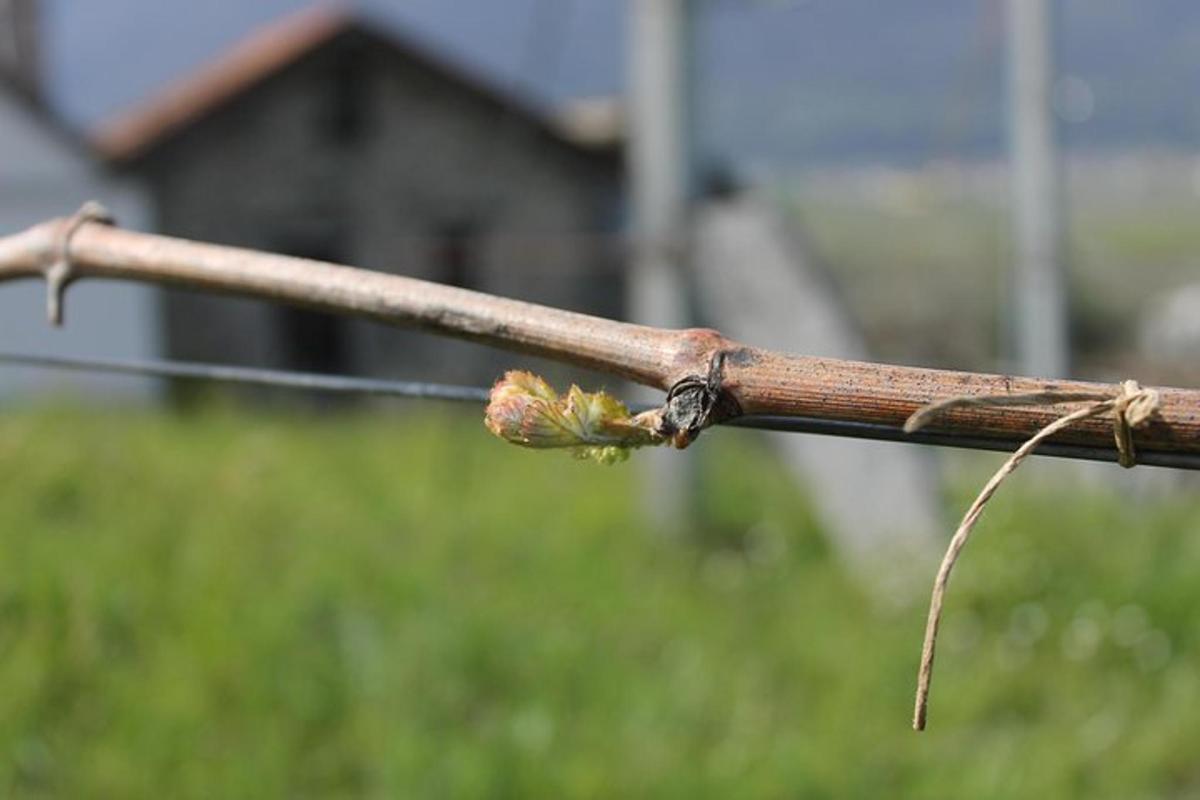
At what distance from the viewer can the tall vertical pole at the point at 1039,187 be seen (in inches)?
167

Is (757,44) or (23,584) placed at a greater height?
(757,44)

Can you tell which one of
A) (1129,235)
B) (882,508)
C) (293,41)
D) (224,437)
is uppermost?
(293,41)

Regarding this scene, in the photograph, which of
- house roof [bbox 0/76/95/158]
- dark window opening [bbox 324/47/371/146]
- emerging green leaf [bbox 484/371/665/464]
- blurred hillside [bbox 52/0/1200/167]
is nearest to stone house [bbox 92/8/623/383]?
dark window opening [bbox 324/47/371/146]

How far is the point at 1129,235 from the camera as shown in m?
5.29

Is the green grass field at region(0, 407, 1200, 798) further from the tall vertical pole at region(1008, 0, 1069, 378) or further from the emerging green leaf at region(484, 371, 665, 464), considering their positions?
the emerging green leaf at region(484, 371, 665, 464)

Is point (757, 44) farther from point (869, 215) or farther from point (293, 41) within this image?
point (293, 41)

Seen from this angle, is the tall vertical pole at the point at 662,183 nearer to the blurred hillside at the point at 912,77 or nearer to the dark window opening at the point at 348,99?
the blurred hillside at the point at 912,77

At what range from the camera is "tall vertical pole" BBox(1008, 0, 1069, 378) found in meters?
4.23

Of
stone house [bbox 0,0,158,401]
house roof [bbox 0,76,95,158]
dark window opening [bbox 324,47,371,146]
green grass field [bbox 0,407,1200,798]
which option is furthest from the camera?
dark window opening [bbox 324,47,371,146]

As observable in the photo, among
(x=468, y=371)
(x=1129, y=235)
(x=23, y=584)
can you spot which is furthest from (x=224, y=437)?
(x=468, y=371)

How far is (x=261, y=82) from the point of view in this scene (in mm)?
10750

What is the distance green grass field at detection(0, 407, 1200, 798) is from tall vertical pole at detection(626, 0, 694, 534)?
0.13 m

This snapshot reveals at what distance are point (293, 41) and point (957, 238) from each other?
651 cm

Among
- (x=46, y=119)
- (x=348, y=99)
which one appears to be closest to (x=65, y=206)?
(x=46, y=119)
